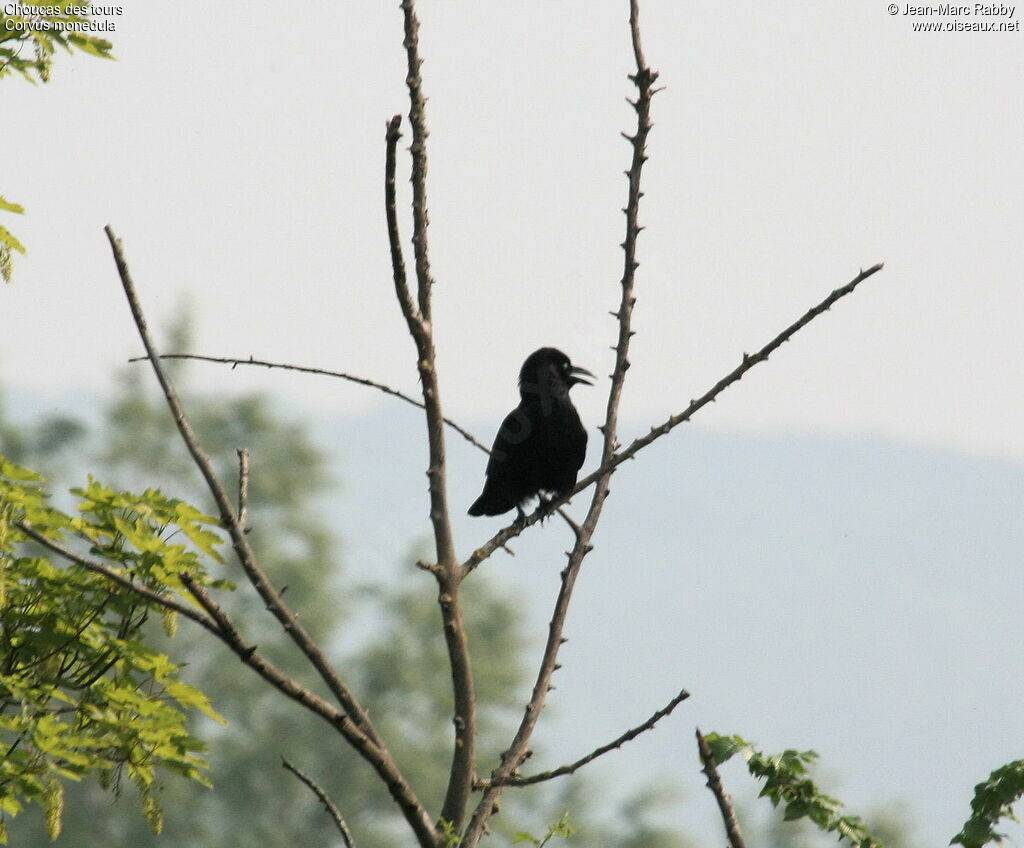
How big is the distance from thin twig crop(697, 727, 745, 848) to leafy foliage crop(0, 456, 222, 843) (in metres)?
1.59

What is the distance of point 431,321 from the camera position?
11.5 ft

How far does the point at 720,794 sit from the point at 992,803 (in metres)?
0.74

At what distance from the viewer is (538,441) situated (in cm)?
876

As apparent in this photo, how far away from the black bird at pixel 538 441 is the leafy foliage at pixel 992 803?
5677mm

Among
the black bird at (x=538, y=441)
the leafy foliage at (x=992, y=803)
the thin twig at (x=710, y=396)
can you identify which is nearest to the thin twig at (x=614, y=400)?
the thin twig at (x=710, y=396)

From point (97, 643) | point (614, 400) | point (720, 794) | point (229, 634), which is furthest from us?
point (614, 400)

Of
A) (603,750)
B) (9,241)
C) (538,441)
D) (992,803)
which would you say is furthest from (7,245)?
(538,441)

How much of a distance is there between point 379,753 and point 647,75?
2.42 m

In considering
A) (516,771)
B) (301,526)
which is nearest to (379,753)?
(516,771)

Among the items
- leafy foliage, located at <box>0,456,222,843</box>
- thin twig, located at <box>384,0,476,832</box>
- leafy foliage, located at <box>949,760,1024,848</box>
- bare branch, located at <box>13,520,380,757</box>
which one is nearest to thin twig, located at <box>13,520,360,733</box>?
bare branch, located at <box>13,520,380,757</box>

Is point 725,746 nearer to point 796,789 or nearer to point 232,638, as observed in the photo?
point 796,789

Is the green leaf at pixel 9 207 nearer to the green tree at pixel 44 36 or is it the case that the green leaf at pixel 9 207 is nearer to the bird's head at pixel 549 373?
the green tree at pixel 44 36

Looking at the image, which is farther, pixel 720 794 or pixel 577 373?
pixel 577 373

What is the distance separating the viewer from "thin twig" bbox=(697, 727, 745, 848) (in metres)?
2.64
